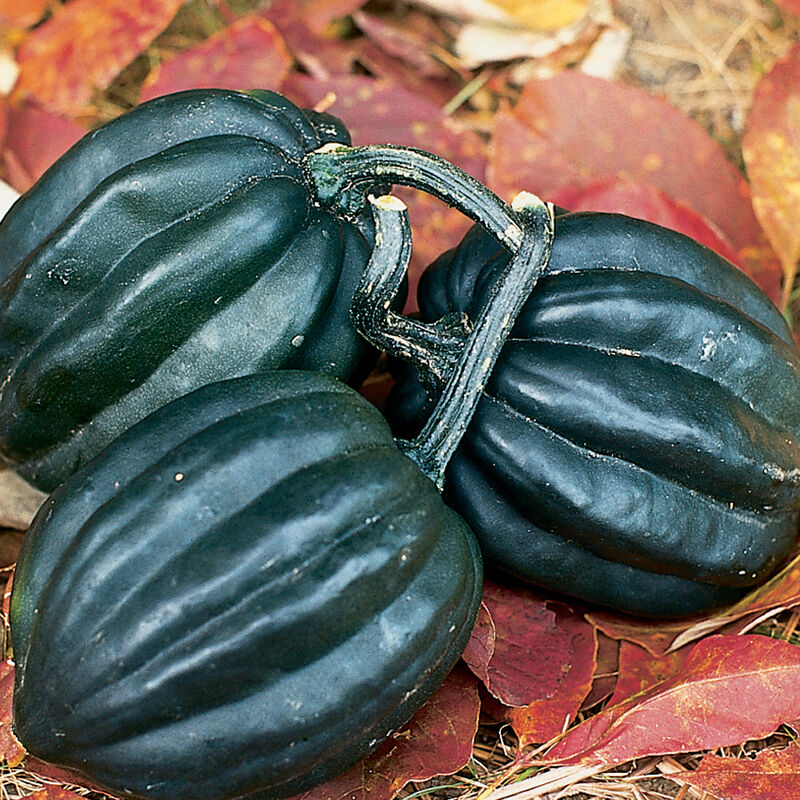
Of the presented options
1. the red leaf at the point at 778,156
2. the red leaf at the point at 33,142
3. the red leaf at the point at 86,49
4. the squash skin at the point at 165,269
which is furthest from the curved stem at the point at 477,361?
the red leaf at the point at 86,49

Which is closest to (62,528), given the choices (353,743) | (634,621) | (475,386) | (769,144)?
(353,743)

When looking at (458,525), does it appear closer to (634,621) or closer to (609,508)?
(609,508)

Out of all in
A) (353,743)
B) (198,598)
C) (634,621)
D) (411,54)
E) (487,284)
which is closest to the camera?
(198,598)

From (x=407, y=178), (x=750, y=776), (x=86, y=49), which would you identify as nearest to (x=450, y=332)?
(x=407, y=178)

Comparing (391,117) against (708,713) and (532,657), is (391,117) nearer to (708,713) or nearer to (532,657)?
(532,657)

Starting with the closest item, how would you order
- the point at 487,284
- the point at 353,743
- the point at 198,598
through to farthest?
the point at 198,598
the point at 353,743
the point at 487,284

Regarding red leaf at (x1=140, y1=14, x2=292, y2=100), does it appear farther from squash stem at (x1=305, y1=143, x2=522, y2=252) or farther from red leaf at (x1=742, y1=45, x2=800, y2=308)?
red leaf at (x1=742, y1=45, x2=800, y2=308)

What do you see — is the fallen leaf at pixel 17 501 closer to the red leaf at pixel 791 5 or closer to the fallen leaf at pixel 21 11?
the fallen leaf at pixel 21 11
